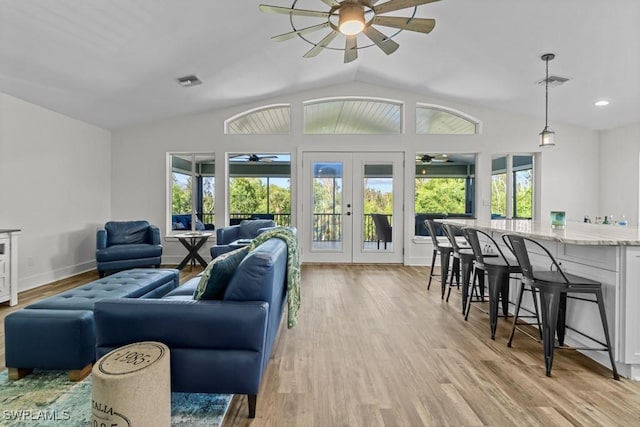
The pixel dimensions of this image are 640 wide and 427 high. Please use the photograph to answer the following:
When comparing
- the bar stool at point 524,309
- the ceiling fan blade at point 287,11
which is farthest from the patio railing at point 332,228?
the ceiling fan blade at point 287,11

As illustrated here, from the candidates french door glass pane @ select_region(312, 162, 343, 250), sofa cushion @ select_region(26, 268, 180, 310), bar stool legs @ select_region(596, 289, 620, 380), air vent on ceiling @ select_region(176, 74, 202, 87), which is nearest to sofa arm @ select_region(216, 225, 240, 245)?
french door glass pane @ select_region(312, 162, 343, 250)

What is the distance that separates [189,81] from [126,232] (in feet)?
8.67

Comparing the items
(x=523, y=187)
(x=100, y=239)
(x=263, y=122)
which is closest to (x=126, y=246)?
(x=100, y=239)

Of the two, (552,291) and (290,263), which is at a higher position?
(290,263)

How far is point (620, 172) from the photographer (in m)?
5.74

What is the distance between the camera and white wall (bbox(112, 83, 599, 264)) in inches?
243

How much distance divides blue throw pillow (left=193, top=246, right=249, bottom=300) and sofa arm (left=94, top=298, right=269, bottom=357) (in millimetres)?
104

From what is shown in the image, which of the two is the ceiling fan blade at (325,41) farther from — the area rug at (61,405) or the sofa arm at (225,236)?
the sofa arm at (225,236)

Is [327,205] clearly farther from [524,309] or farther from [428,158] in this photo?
[524,309]

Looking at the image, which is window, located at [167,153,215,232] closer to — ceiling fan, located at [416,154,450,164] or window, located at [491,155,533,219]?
ceiling fan, located at [416,154,450,164]

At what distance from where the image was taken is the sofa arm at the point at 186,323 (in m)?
1.72

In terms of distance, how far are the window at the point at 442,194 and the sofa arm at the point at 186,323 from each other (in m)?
5.18

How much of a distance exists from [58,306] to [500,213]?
6.73m

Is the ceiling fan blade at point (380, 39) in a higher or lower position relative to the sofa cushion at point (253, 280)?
higher
